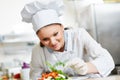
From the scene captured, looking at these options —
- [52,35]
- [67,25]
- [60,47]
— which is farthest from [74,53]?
[67,25]

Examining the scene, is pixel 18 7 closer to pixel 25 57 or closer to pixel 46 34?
pixel 25 57

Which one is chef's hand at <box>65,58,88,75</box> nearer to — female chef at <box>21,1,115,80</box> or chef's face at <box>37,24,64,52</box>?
female chef at <box>21,1,115,80</box>

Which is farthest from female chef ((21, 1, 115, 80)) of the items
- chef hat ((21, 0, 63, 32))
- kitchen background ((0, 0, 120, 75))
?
kitchen background ((0, 0, 120, 75))

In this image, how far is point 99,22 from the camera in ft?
7.88

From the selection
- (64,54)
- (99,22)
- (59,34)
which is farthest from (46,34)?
(99,22)

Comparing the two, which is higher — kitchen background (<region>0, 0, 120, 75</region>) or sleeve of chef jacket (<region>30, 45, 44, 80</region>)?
kitchen background (<region>0, 0, 120, 75</region>)

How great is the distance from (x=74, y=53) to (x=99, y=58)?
0.18 metres

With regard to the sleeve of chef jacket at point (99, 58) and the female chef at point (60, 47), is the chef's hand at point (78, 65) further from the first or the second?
the sleeve of chef jacket at point (99, 58)

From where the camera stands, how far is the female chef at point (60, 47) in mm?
1293

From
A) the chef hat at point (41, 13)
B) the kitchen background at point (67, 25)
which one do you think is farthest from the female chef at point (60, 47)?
the kitchen background at point (67, 25)

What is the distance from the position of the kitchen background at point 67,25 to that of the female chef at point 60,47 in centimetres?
97

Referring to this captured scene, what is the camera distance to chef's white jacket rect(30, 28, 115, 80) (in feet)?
4.52

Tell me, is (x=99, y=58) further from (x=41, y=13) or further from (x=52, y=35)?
(x=41, y=13)

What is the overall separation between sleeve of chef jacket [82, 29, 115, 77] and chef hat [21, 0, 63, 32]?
23 cm
